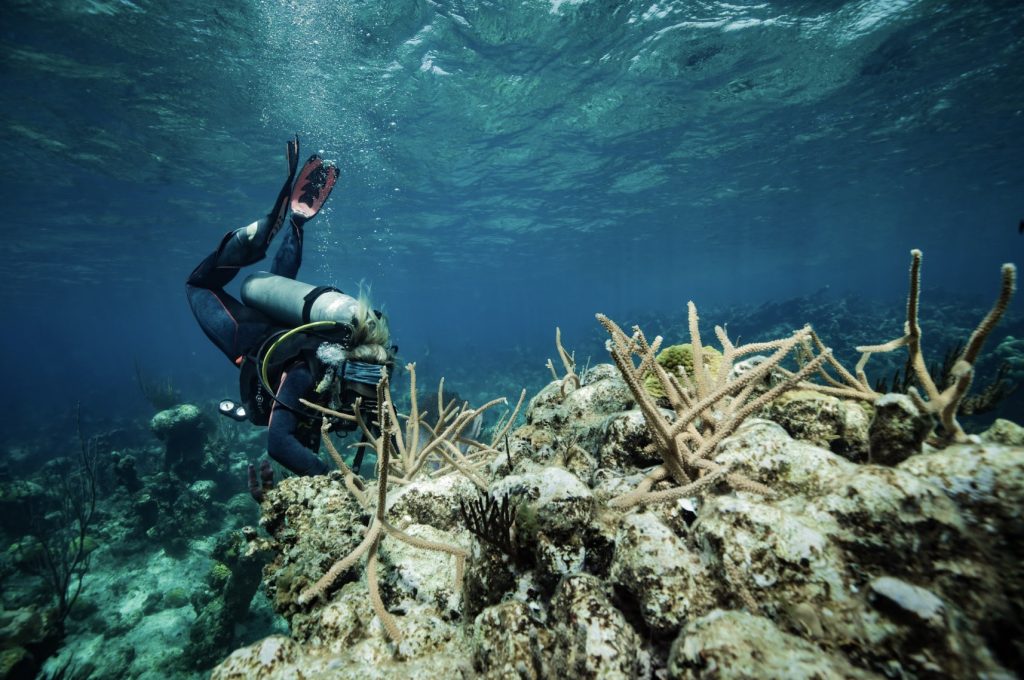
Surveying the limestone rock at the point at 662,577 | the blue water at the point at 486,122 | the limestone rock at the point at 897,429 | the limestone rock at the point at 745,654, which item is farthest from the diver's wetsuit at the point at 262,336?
the blue water at the point at 486,122

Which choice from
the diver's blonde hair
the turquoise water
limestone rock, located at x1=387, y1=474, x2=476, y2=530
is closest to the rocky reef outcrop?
limestone rock, located at x1=387, y1=474, x2=476, y2=530

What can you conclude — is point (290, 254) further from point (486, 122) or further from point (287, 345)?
point (486, 122)

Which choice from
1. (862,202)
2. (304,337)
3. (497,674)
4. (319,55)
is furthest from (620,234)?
(497,674)

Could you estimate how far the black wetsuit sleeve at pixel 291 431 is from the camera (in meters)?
3.61

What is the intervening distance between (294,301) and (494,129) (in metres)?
14.8

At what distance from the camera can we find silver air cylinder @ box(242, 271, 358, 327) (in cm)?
420

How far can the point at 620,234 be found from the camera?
34781 millimetres

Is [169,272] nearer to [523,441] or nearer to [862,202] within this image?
[523,441]

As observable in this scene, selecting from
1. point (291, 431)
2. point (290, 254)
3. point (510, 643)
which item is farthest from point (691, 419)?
point (290, 254)

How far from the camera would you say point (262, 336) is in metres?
4.76

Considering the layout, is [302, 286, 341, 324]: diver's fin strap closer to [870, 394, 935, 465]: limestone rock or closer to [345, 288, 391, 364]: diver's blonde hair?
[345, 288, 391, 364]: diver's blonde hair

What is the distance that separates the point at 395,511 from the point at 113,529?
10.4m

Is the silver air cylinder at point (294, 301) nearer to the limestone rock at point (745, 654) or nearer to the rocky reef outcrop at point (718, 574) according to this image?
the rocky reef outcrop at point (718, 574)

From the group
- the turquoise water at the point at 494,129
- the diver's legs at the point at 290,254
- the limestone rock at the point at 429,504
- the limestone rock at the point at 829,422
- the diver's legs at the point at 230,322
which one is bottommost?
the limestone rock at the point at 429,504
